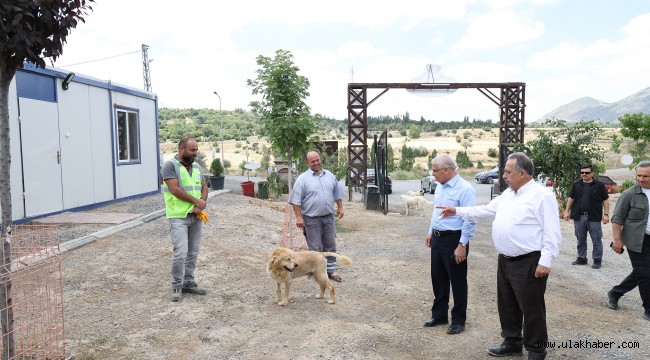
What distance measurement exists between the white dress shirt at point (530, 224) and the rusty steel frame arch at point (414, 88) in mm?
15612

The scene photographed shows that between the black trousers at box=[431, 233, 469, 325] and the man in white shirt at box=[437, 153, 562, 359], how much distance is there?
635 millimetres

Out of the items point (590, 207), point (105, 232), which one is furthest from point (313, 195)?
point (590, 207)

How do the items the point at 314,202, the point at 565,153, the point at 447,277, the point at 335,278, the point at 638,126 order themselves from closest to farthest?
the point at 447,277
the point at 314,202
the point at 335,278
the point at 565,153
the point at 638,126

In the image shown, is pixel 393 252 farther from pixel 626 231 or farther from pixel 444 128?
pixel 444 128

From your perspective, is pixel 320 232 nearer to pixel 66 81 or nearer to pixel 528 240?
pixel 528 240

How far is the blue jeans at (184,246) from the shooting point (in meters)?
5.42

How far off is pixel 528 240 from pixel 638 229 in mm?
2279

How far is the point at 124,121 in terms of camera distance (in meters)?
13.6

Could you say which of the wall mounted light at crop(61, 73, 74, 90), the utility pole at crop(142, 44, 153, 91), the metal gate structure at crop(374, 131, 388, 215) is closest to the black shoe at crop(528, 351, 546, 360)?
the wall mounted light at crop(61, 73, 74, 90)

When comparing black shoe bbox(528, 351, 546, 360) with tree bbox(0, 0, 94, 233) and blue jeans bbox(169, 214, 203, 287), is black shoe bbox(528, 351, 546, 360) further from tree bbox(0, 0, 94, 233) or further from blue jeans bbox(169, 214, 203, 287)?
tree bbox(0, 0, 94, 233)

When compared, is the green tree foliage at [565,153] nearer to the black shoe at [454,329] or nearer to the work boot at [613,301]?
the work boot at [613,301]

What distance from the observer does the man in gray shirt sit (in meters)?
6.27

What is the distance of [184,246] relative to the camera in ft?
17.9

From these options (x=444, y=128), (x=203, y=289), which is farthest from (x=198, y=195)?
(x=444, y=128)
